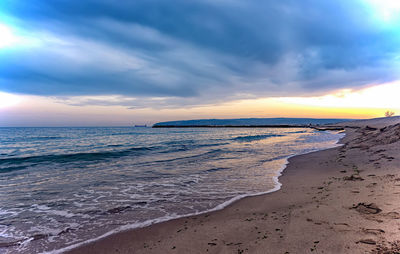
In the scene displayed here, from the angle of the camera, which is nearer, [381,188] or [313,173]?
[381,188]

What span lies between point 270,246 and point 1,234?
6511 mm

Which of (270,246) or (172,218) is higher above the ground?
(270,246)

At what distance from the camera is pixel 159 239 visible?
187 inches

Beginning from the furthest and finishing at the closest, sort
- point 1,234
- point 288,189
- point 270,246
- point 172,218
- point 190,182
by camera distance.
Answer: point 190,182 → point 288,189 → point 172,218 → point 1,234 → point 270,246

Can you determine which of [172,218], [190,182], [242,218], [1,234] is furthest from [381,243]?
[1,234]

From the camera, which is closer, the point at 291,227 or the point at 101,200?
the point at 291,227

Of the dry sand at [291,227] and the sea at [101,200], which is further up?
the dry sand at [291,227]

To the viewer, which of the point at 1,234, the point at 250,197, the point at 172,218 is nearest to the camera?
the point at 1,234

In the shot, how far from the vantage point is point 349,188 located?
698 centimetres

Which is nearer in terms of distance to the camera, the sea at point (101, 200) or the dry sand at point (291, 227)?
the dry sand at point (291, 227)

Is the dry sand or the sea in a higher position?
the dry sand

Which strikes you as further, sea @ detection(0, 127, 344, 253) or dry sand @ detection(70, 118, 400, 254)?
sea @ detection(0, 127, 344, 253)

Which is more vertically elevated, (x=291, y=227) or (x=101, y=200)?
(x=291, y=227)

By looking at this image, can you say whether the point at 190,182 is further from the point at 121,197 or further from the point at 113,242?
the point at 113,242
